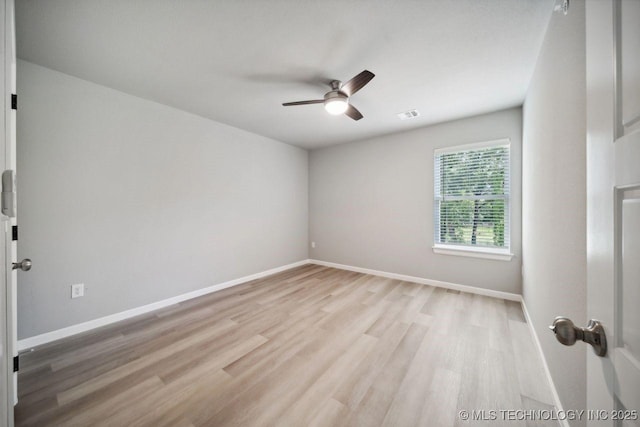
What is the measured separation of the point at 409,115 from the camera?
313 cm

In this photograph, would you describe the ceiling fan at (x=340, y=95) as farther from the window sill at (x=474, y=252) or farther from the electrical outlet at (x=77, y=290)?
the electrical outlet at (x=77, y=290)

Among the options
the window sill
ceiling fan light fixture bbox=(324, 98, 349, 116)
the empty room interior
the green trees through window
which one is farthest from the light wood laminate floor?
ceiling fan light fixture bbox=(324, 98, 349, 116)

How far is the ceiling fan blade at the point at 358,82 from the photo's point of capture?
182cm

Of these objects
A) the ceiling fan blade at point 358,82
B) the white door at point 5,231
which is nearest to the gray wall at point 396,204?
the ceiling fan blade at point 358,82

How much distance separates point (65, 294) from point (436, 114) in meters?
4.70

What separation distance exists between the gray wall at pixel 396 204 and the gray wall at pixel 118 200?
1.62 metres

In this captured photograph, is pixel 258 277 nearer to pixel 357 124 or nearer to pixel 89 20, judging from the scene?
pixel 357 124

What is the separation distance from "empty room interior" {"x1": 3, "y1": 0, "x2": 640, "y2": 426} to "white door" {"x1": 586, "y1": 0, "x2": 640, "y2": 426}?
13 mm

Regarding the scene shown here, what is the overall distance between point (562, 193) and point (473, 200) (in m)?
2.12

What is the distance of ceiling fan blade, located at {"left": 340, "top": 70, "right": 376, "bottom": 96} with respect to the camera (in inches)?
71.7

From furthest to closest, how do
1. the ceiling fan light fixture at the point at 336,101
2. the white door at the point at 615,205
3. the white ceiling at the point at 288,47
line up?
the ceiling fan light fixture at the point at 336,101
the white ceiling at the point at 288,47
the white door at the point at 615,205

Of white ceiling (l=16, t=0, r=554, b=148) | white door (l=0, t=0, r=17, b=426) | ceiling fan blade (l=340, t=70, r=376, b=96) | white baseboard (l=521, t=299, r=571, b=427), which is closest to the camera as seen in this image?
white door (l=0, t=0, r=17, b=426)

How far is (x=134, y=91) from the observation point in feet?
8.15

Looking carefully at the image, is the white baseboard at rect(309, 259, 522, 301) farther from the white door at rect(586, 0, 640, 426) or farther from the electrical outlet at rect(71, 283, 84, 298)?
the electrical outlet at rect(71, 283, 84, 298)
